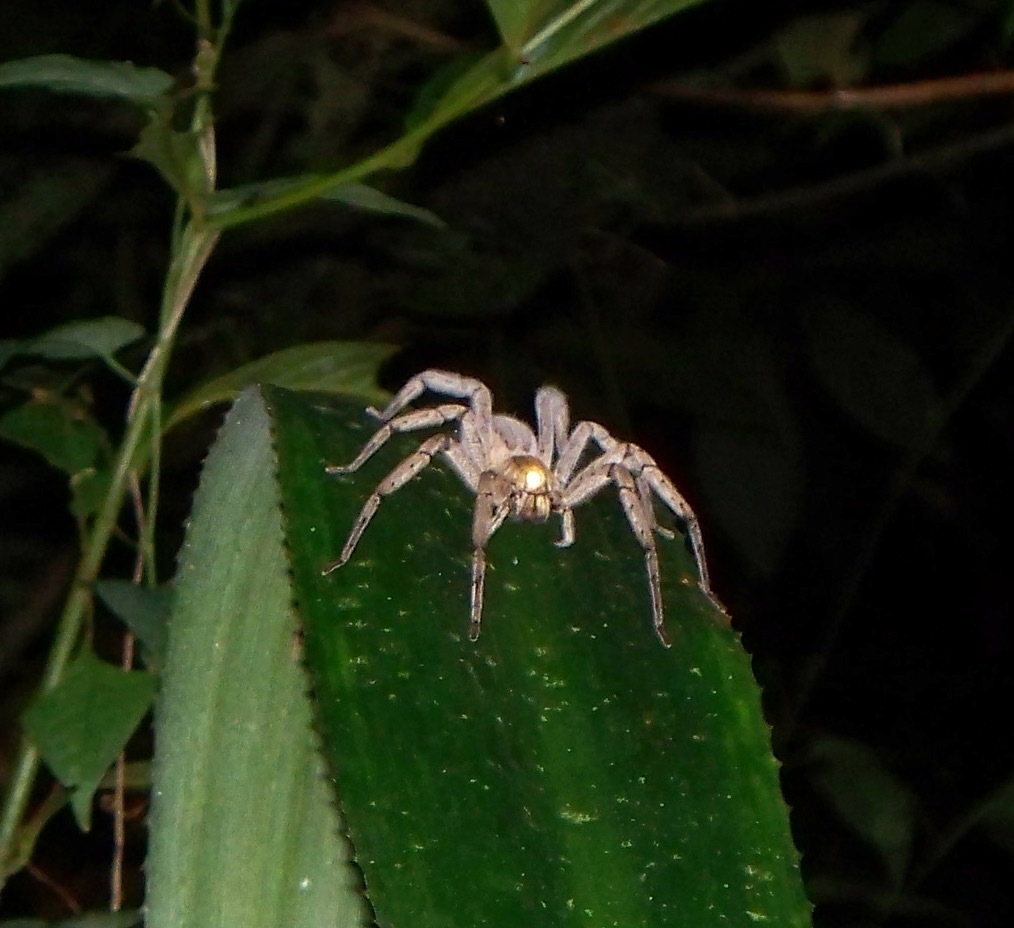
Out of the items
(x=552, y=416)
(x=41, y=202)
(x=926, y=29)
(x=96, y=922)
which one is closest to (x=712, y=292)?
(x=926, y=29)

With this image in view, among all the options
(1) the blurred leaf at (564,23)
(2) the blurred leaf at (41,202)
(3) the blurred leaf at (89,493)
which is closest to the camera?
(1) the blurred leaf at (564,23)

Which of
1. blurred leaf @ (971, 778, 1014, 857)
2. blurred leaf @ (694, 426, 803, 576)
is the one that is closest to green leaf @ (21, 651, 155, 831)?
blurred leaf @ (694, 426, 803, 576)

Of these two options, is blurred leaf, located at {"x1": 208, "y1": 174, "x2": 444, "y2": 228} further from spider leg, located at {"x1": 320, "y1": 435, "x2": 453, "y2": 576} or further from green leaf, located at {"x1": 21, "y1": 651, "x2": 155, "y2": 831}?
green leaf, located at {"x1": 21, "y1": 651, "x2": 155, "y2": 831}

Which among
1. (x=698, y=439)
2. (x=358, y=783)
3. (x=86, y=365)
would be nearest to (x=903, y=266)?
(x=698, y=439)

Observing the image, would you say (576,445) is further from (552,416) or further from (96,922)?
(96,922)

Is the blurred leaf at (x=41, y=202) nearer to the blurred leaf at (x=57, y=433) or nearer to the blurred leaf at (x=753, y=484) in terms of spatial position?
the blurred leaf at (x=57, y=433)

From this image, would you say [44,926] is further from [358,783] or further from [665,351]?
[665,351]

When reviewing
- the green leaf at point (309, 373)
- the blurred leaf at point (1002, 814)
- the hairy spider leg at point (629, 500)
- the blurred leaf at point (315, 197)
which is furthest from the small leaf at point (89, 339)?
the blurred leaf at point (1002, 814)
